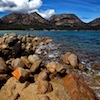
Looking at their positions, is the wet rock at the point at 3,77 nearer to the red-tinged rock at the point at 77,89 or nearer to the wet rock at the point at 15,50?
the red-tinged rock at the point at 77,89

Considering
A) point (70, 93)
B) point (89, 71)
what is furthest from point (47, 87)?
point (89, 71)

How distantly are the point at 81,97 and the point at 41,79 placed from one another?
2698 millimetres

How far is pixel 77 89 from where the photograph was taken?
1223 cm

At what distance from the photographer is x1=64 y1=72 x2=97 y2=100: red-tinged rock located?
1168 centimetres

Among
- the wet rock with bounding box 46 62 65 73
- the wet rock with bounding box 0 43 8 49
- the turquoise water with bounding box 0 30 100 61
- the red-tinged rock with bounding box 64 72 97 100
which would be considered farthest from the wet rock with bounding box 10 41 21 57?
the red-tinged rock with bounding box 64 72 97 100

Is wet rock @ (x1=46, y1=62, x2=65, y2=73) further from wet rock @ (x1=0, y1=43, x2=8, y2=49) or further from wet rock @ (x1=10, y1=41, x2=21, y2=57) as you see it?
wet rock @ (x1=10, y1=41, x2=21, y2=57)

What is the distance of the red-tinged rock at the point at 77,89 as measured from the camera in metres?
11.7

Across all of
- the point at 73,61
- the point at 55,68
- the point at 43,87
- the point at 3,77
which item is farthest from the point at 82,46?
the point at 43,87

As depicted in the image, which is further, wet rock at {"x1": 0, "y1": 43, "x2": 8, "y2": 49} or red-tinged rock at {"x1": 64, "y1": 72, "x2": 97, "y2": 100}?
wet rock at {"x1": 0, "y1": 43, "x2": 8, "y2": 49}

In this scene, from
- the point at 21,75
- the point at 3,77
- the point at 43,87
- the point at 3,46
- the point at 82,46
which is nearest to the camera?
the point at 43,87

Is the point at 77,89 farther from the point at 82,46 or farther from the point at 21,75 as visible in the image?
the point at 82,46

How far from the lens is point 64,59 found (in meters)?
22.2

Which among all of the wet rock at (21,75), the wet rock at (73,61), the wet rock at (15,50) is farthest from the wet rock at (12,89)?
the wet rock at (15,50)

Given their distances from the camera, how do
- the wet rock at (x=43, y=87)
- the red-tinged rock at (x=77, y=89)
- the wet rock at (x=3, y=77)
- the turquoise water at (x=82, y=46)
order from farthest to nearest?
the turquoise water at (x=82, y=46) < the wet rock at (x=3, y=77) < the wet rock at (x=43, y=87) < the red-tinged rock at (x=77, y=89)
